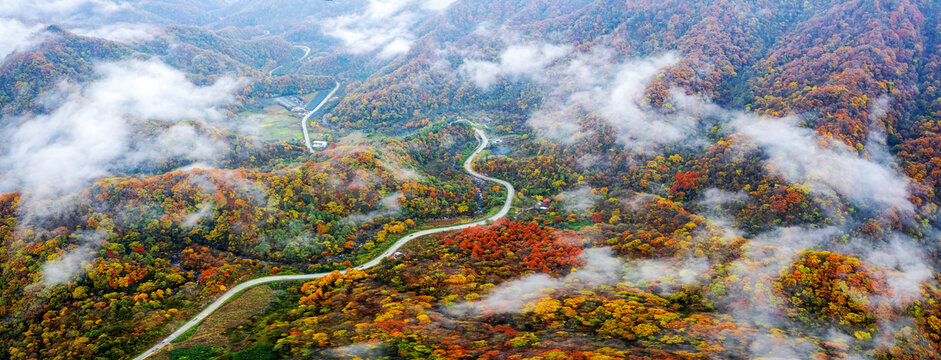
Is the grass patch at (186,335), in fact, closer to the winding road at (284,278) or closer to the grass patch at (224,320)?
the grass patch at (224,320)

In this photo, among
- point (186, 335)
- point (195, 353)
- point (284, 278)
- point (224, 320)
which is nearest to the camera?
point (195, 353)

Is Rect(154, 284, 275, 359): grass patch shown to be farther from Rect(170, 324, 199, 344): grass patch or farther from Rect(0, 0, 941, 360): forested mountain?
Rect(0, 0, 941, 360): forested mountain

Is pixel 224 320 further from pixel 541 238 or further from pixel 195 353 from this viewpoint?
pixel 541 238

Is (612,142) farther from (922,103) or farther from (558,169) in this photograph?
(922,103)

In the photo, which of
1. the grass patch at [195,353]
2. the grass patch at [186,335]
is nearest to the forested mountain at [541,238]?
the grass patch at [195,353]

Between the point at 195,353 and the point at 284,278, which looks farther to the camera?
the point at 284,278

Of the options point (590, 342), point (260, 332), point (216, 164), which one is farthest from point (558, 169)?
point (216, 164)

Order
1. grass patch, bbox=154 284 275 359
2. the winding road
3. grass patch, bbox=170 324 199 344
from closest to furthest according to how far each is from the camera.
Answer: grass patch, bbox=154 284 275 359 → grass patch, bbox=170 324 199 344 → the winding road

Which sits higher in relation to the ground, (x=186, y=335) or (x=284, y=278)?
(x=284, y=278)

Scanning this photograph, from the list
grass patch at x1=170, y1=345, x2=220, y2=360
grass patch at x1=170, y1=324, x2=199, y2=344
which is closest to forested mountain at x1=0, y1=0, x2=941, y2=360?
grass patch at x1=170, y1=345, x2=220, y2=360

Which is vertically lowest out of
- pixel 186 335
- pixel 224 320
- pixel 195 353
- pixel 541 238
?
pixel 195 353

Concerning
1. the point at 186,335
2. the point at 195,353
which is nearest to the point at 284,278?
the point at 186,335
